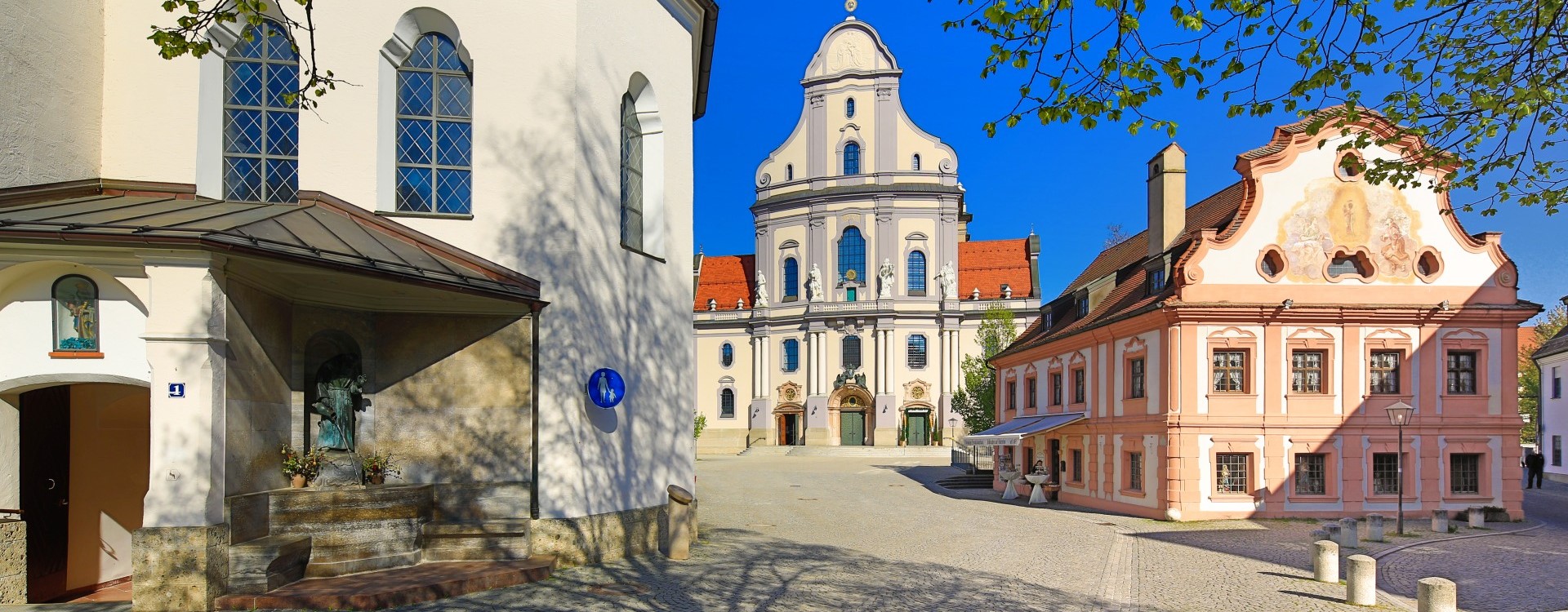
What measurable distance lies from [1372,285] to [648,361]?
56.9 ft

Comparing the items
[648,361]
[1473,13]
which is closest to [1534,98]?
[1473,13]

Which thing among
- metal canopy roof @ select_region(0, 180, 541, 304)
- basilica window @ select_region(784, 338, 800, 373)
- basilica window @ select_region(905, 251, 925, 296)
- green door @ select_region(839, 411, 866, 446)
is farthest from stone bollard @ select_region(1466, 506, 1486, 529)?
basilica window @ select_region(784, 338, 800, 373)

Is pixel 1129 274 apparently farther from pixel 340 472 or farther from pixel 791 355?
A: pixel 791 355

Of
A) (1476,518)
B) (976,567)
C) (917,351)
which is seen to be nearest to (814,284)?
(917,351)

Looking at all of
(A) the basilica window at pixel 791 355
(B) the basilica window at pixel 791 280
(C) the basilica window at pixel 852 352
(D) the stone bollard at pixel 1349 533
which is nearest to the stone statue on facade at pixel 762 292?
(B) the basilica window at pixel 791 280

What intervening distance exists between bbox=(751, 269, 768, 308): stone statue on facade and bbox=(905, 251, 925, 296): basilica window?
8.79 meters

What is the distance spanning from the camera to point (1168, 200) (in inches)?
1141

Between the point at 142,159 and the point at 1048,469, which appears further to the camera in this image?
the point at 1048,469

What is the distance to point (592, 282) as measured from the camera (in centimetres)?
1502

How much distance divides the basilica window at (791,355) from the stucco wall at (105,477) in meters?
55.3

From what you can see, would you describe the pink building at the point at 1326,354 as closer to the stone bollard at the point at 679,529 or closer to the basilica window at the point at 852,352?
the stone bollard at the point at 679,529

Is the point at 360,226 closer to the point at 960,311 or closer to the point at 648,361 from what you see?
the point at 648,361

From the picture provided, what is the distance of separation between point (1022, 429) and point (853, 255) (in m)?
36.7

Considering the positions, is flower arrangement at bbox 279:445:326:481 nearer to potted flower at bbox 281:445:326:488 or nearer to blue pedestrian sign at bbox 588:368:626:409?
potted flower at bbox 281:445:326:488
